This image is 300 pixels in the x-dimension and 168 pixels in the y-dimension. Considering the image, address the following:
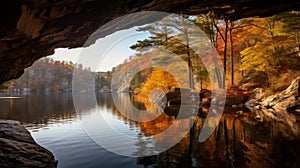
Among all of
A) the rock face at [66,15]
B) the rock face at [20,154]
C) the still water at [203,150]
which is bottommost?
the still water at [203,150]

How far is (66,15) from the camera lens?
693cm

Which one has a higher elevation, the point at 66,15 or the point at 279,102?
the point at 66,15

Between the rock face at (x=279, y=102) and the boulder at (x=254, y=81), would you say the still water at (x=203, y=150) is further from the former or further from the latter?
the boulder at (x=254, y=81)

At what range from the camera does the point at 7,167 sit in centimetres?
586

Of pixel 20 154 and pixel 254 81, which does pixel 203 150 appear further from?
pixel 254 81

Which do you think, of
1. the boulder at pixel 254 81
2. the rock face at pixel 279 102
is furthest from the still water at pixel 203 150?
the boulder at pixel 254 81

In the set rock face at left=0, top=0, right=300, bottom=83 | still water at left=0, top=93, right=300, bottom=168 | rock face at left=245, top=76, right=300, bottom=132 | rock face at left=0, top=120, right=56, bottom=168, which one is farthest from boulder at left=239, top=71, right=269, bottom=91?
rock face at left=0, top=120, right=56, bottom=168

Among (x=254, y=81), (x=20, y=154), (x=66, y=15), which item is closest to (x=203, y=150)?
(x=20, y=154)

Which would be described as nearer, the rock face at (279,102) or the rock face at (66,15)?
the rock face at (66,15)

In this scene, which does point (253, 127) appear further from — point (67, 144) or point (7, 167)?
point (7, 167)

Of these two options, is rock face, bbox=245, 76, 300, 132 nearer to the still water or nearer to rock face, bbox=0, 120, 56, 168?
the still water

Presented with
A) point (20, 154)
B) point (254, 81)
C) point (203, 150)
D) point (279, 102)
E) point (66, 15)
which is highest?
point (66, 15)

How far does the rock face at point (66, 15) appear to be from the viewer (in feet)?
17.2

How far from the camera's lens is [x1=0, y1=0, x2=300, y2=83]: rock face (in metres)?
5.24
